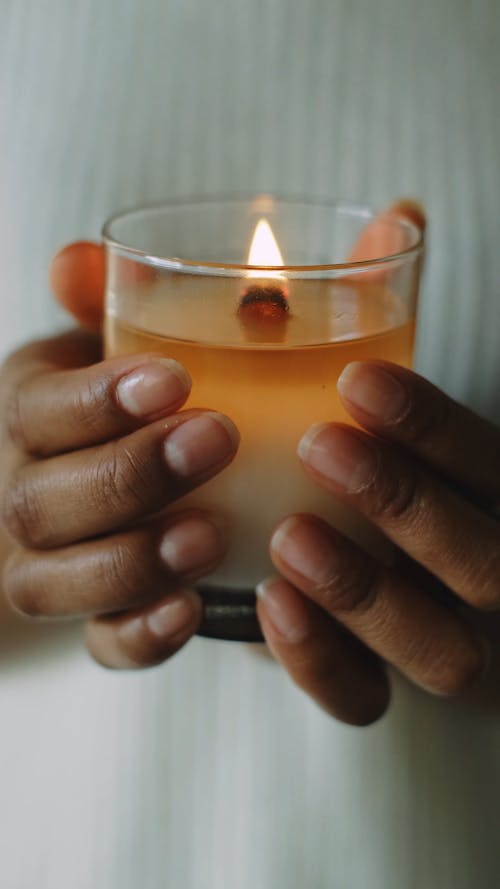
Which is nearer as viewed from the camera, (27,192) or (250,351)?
(250,351)

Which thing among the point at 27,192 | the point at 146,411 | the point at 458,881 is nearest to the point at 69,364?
the point at 146,411

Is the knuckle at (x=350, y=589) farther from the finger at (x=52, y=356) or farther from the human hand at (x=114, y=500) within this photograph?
the finger at (x=52, y=356)

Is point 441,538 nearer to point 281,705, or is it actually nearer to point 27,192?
point 281,705

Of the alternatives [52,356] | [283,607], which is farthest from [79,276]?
[283,607]

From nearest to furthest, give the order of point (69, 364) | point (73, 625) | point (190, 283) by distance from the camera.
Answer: point (190, 283), point (69, 364), point (73, 625)

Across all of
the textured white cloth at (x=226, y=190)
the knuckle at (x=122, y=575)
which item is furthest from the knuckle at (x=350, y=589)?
the textured white cloth at (x=226, y=190)
